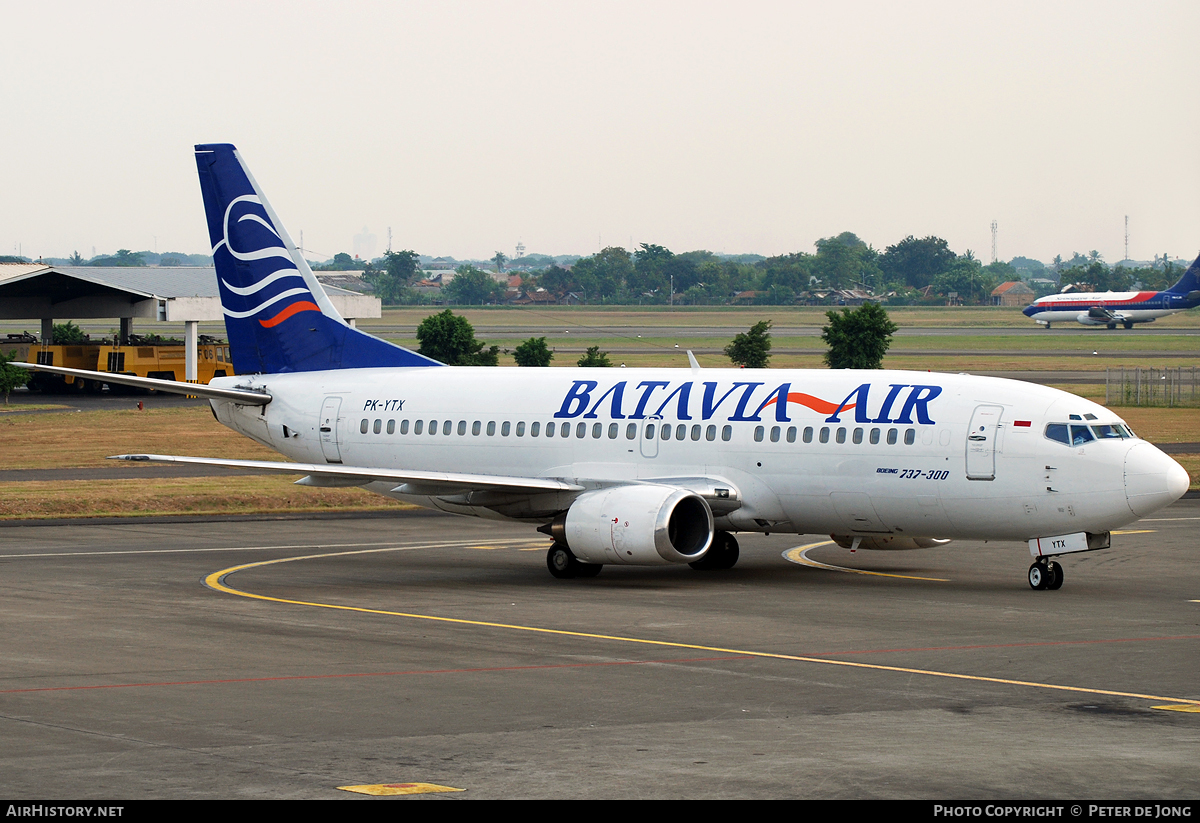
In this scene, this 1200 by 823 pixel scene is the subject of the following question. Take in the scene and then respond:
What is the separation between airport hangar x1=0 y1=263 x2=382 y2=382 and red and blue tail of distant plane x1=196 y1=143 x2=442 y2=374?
152 feet

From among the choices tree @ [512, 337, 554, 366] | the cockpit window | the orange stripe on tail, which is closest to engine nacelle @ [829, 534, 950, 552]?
the cockpit window

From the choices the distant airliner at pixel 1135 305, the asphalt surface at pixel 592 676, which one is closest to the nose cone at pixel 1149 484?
the asphalt surface at pixel 592 676

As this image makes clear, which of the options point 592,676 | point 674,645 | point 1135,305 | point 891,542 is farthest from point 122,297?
point 1135,305

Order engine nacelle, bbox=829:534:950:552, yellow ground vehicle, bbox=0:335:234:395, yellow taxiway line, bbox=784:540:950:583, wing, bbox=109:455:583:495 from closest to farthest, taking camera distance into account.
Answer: wing, bbox=109:455:583:495, yellow taxiway line, bbox=784:540:950:583, engine nacelle, bbox=829:534:950:552, yellow ground vehicle, bbox=0:335:234:395

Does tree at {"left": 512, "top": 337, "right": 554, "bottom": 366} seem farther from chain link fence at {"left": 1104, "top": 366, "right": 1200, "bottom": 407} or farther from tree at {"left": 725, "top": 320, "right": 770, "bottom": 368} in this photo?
chain link fence at {"left": 1104, "top": 366, "right": 1200, "bottom": 407}

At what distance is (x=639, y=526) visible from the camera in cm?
3003

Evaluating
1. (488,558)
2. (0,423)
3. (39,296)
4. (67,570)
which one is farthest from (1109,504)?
(39,296)

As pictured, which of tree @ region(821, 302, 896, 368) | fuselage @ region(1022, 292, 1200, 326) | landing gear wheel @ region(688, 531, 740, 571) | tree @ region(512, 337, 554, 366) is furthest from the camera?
fuselage @ region(1022, 292, 1200, 326)

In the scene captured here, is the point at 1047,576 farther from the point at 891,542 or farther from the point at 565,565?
the point at 565,565

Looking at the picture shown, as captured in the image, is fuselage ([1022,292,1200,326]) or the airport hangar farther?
fuselage ([1022,292,1200,326])

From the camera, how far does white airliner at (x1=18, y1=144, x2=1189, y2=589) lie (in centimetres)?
2948

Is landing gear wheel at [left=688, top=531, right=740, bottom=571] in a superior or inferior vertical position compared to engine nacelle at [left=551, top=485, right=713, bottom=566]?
inferior

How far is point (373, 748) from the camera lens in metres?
16.6

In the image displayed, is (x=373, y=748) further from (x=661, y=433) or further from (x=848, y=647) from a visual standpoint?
(x=661, y=433)
